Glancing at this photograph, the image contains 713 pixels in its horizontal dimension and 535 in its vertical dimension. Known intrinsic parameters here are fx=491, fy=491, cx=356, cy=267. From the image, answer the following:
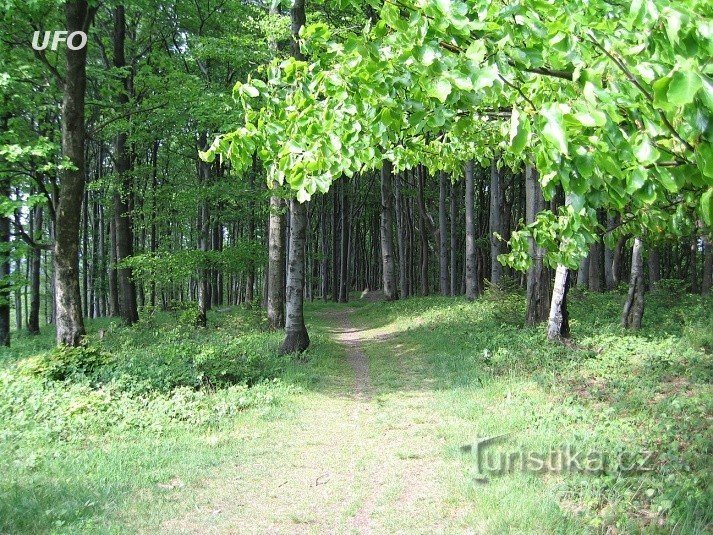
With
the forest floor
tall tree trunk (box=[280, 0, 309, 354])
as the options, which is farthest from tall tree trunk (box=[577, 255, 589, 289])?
tall tree trunk (box=[280, 0, 309, 354])

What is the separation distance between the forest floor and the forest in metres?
0.04

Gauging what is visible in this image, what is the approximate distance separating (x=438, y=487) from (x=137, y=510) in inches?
118

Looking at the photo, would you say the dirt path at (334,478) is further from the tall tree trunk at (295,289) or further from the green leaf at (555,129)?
the green leaf at (555,129)

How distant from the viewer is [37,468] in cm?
566

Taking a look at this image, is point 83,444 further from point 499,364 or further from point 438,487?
point 499,364

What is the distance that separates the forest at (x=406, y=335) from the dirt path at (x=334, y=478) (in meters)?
0.04

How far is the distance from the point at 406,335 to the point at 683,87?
1421 cm

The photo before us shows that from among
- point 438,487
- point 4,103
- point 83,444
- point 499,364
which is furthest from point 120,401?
point 4,103

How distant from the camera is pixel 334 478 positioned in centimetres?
562

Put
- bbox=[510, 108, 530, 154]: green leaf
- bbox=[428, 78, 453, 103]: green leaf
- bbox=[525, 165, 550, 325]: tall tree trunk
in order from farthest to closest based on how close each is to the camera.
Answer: bbox=[525, 165, 550, 325]: tall tree trunk < bbox=[428, 78, 453, 103]: green leaf < bbox=[510, 108, 530, 154]: green leaf

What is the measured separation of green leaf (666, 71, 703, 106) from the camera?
1.34 meters

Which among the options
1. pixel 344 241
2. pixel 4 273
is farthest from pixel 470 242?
pixel 4 273

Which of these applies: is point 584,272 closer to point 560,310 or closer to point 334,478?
point 560,310

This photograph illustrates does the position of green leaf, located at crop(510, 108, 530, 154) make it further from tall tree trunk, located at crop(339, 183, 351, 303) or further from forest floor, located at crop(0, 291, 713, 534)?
tall tree trunk, located at crop(339, 183, 351, 303)
